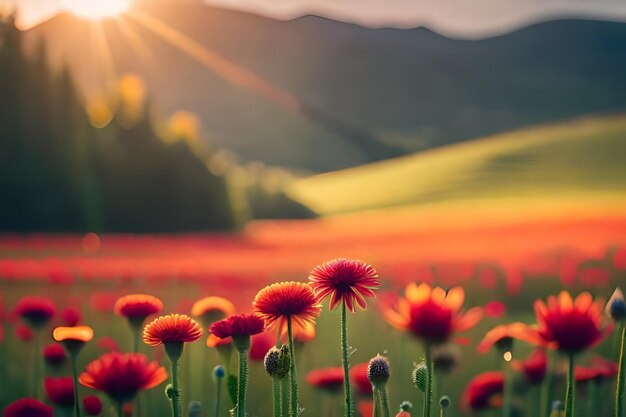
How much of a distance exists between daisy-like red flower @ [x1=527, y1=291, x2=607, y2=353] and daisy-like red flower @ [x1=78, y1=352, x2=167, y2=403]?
1.52 ft

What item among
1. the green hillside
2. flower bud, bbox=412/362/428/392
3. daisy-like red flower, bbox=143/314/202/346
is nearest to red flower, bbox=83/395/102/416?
daisy-like red flower, bbox=143/314/202/346

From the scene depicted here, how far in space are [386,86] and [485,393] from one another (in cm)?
3003

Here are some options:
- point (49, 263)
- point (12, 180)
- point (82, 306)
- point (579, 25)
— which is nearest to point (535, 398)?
point (82, 306)

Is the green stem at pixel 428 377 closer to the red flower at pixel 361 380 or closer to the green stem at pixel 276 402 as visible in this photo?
the green stem at pixel 276 402

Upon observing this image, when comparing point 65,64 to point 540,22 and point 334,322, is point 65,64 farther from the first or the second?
point 540,22

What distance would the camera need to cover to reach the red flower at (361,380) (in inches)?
52.7

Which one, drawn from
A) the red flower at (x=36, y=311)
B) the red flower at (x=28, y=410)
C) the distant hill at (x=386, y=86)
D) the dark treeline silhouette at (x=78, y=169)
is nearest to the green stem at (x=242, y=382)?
the red flower at (x=28, y=410)

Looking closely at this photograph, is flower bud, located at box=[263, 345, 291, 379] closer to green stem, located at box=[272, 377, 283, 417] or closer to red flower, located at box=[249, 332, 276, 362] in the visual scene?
green stem, located at box=[272, 377, 283, 417]

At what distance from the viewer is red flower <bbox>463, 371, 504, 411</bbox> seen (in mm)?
1409

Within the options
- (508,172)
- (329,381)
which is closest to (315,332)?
(329,381)

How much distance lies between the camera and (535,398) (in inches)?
64.7

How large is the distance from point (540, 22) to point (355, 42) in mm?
7880

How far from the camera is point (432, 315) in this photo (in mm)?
820

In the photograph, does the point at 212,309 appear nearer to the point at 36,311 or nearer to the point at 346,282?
the point at 36,311
